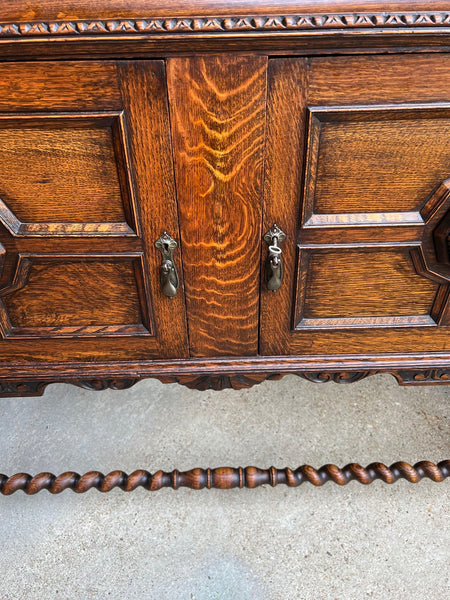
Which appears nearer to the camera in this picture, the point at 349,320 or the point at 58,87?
the point at 58,87

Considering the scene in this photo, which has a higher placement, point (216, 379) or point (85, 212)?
point (85, 212)

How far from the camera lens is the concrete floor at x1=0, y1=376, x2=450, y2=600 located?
0.79 metres

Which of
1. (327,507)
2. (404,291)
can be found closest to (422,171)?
(404,291)

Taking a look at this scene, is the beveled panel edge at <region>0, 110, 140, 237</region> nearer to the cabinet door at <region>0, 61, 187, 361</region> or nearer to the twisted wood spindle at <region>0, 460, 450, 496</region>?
the cabinet door at <region>0, 61, 187, 361</region>

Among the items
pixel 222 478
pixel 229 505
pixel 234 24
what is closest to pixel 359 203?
pixel 234 24

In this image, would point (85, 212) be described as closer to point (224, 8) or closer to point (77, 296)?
point (77, 296)

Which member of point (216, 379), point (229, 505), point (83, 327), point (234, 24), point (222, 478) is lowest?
point (229, 505)

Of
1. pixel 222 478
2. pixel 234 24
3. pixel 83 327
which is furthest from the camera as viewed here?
pixel 222 478

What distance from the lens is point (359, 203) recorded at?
589 millimetres

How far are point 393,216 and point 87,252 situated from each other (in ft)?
1.26

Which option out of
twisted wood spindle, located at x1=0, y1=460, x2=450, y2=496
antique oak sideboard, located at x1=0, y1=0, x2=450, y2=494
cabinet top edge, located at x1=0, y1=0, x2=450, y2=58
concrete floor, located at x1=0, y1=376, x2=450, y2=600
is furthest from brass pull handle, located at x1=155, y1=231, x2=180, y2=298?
concrete floor, located at x1=0, y1=376, x2=450, y2=600

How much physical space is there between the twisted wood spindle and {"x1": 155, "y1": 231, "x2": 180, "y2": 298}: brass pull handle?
13.7 inches

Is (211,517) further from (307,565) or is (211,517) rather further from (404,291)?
(404,291)

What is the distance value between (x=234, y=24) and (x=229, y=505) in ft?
2.53
